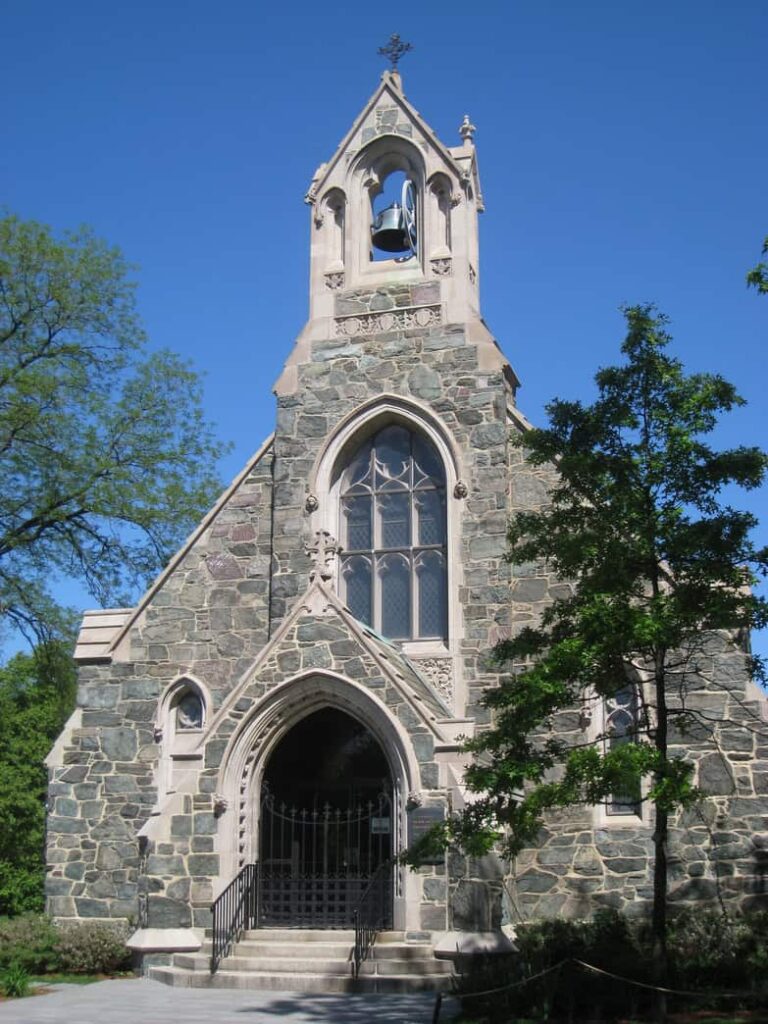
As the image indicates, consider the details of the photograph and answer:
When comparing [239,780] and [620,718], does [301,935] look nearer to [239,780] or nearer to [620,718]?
[239,780]

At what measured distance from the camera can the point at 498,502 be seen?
18.7m

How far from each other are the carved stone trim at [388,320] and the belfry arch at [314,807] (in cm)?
633

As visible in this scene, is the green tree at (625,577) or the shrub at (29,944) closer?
the green tree at (625,577)

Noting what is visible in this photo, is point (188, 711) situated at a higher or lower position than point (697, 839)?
higher

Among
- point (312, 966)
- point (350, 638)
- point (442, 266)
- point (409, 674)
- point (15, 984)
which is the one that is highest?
point (442, 266)

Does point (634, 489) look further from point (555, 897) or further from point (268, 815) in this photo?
point (268, 815)

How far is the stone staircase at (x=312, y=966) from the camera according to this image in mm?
14630

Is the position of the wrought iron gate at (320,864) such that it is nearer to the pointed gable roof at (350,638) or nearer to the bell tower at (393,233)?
the pointed gable roof at (350,638)

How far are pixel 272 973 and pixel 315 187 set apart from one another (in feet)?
41.7

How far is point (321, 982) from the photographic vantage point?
14.7 meters

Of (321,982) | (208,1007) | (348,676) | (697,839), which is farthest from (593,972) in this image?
(348,676)

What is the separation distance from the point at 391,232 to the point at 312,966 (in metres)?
11.7

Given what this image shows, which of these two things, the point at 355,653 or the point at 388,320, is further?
the point at 388,320

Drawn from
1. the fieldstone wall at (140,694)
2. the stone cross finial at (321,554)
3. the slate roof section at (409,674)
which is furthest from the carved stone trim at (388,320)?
the slate roof section at (409,674)
